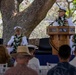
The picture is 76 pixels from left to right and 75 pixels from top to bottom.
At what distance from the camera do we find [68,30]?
8.60 meters

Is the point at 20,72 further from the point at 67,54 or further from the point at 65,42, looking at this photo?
the point at 65,42

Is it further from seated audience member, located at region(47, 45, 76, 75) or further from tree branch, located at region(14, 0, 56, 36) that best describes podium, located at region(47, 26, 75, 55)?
seated audience member, located at region(47, 45, 76, 75)

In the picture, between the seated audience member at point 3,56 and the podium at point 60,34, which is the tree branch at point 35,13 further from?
the seated audience member at point 3,56

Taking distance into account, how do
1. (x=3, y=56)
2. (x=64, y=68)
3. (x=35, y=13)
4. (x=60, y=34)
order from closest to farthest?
(x=64, y=68) < (x=3, y=56) < (x=60, y=34) < (x=35, y=13)

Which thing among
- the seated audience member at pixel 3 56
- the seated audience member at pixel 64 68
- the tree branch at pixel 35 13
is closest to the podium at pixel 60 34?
the seated audience member at pixel 3 56

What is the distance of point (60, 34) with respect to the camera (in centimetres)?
870

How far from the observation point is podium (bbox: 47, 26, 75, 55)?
858 cm

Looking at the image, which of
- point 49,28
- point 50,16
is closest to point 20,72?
point 49,28

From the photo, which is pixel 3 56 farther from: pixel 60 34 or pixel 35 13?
pixel 35 13

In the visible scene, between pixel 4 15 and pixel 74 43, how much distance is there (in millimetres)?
4449

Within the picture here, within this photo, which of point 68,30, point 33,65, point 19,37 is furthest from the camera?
point 19,37

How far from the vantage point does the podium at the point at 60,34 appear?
28.1 feet

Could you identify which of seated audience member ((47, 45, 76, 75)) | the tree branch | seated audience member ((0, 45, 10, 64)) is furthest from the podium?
seated audience member ((47, 45, 76, 75))

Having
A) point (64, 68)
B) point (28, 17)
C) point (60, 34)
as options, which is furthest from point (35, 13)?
point (64, 68)
